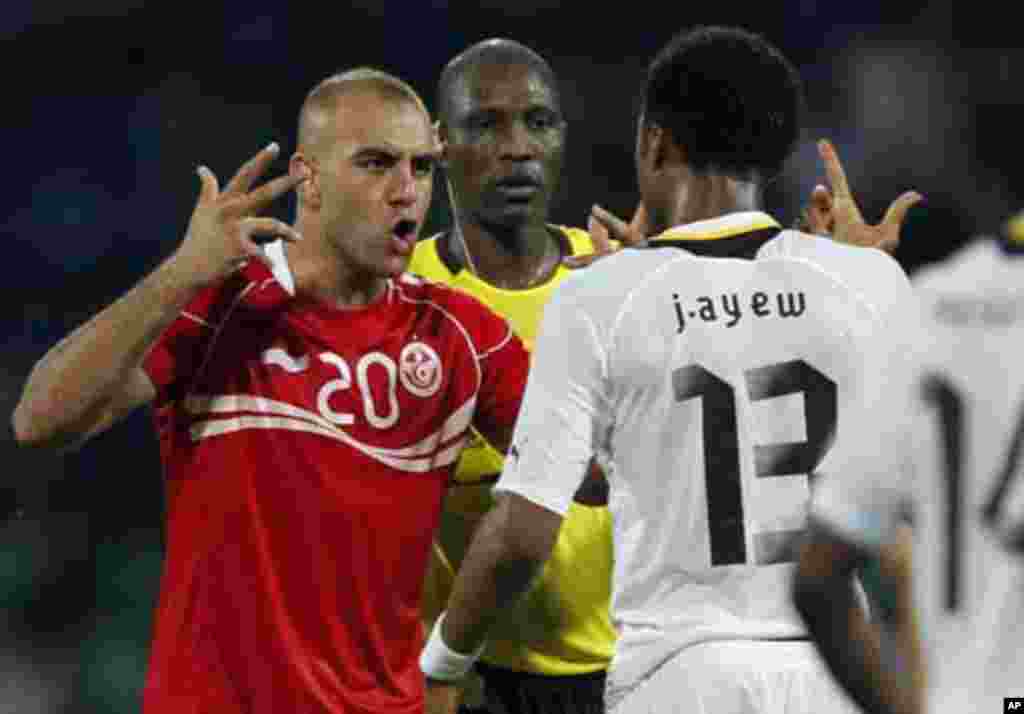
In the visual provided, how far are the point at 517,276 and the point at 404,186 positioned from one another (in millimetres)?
1098

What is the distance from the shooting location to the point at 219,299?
183 inches

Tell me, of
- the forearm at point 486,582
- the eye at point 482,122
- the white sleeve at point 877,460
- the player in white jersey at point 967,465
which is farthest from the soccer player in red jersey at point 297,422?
the player in white jersey at point 967,465

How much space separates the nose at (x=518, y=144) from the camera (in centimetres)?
590

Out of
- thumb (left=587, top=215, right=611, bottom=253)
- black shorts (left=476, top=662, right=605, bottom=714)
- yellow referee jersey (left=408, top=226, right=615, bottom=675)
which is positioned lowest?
black shorts (left=476, top=662, right=605, bottom=714)

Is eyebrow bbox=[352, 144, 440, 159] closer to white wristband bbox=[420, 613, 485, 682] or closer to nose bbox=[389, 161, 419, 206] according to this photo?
nose bbox=[389, 161, 419, 206]

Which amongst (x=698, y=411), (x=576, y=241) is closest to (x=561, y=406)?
(x=698, y=411)

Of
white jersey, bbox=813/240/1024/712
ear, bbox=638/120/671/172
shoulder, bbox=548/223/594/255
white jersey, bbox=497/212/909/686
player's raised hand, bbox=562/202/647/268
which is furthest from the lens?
shoulder, bbox=548/223/594/255

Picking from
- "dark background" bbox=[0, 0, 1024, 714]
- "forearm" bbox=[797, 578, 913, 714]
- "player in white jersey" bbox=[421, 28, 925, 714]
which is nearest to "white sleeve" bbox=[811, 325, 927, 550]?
"forearm" bbox=[797, 578, 913, 714]

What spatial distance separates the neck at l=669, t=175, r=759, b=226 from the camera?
162 inches

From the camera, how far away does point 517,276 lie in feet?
19.4

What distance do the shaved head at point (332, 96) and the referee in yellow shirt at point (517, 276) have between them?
964 millimetres

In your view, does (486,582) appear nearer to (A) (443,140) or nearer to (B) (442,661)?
(B) (442,661)

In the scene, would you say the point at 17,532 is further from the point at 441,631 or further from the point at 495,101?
the point at 441,631

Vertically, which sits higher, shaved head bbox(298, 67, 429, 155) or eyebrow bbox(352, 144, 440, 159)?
shaved head bbox(298, 67, 429, 155)
